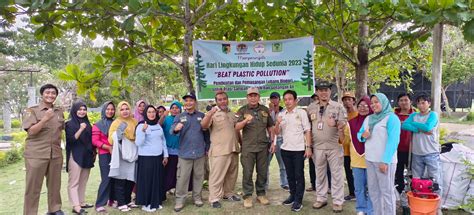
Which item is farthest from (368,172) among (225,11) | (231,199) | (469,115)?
(469,115)

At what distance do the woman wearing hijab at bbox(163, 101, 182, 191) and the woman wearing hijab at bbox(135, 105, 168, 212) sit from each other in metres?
0.27

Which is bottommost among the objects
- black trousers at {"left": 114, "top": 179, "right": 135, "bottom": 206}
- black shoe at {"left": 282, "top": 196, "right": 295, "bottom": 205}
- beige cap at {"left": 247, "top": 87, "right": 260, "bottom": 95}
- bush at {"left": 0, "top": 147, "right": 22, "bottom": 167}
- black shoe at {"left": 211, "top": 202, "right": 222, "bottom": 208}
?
bush at {"left": 0, "top": 147, "right": 22, "bottom": 167}

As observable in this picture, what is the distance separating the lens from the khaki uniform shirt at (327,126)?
4.19 meters

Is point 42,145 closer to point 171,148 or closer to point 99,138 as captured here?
point 99,138

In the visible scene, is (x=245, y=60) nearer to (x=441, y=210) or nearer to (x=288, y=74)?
(x=288, y=74)

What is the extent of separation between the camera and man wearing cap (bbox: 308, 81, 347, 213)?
4.19 metres

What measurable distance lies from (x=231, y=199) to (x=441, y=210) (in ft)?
9.14

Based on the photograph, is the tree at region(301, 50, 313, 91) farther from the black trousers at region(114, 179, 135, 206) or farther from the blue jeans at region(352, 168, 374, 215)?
the black trousers at region(114, 179, 135, 206)

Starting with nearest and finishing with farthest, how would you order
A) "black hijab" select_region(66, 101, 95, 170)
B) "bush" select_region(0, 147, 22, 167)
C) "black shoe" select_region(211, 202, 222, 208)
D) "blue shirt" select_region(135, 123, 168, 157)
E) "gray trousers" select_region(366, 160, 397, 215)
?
"gray trousers" select_region(366, 160, 397, 215) → "black hijab" select_region(66, 101, 95, 170) → "blue shirt" select_region(135, 123, 168, 157) → "black shoe" select_region(211, 202, 222, 208) → "bush" select_region(0, 147, 22, 167)

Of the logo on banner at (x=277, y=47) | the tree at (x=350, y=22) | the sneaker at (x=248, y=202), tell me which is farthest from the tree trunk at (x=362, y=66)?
the sneaker at (x=248, y=202)

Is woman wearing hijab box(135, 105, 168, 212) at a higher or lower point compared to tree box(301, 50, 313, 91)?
lower

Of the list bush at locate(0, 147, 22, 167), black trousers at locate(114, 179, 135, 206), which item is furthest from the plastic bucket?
bush at locate(0, 147, 22, 167)

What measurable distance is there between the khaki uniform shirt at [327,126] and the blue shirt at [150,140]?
2087mm

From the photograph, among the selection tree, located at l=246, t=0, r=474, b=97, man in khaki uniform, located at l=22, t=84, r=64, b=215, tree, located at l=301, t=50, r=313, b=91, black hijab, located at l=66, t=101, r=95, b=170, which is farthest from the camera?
tree, located at l=301, t=50, r=313, b=91
